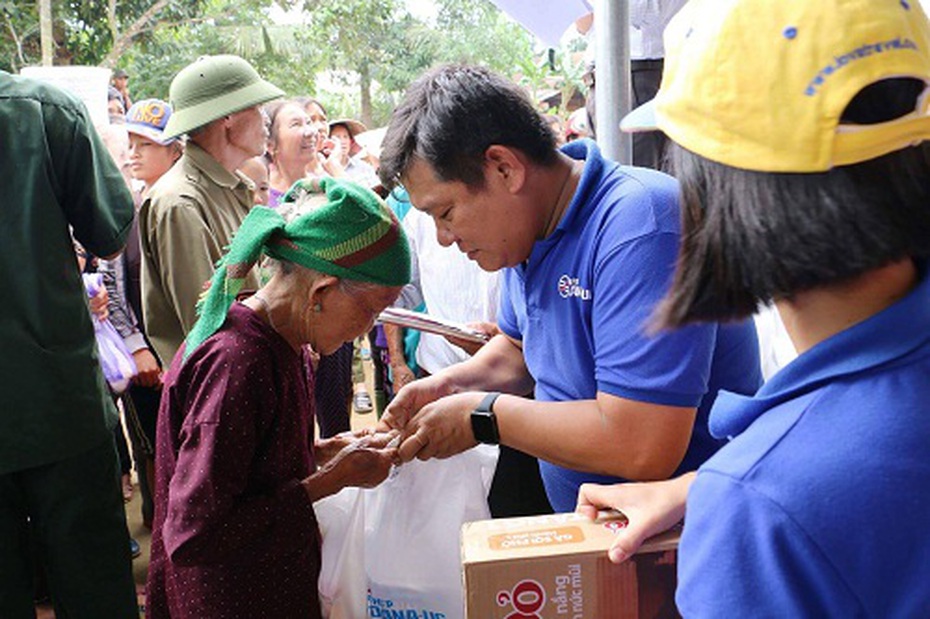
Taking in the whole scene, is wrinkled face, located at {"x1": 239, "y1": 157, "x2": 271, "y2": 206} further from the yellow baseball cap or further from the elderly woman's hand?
the yellow baseball cap

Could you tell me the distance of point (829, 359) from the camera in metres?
0.74

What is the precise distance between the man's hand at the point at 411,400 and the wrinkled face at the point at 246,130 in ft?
5.20

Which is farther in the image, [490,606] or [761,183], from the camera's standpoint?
[490,606]

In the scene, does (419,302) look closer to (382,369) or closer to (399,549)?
(382,369)

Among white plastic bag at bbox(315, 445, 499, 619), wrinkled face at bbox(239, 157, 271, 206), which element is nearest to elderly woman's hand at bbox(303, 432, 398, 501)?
white plastic bag at bbox(315, 445, 499, 619)

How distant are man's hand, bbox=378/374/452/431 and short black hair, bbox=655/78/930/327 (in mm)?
1276

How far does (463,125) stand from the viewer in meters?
1.60

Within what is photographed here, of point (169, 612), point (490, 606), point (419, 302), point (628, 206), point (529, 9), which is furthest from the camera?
point (419, 302)

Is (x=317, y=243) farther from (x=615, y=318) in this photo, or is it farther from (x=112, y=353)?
(x=112, y=353)

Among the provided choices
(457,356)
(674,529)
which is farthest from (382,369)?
(674,529)

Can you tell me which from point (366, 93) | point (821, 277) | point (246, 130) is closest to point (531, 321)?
point (821, 277)

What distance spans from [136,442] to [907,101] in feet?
12.4

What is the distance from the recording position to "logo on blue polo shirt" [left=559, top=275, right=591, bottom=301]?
154cm

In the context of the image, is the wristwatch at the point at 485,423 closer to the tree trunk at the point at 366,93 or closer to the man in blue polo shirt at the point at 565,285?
the man in blue polo shirt at the point at 565,285
